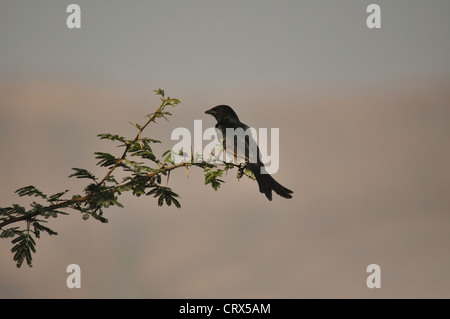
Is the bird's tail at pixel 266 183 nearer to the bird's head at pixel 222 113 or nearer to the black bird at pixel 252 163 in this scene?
the black bird at pixel 252 163

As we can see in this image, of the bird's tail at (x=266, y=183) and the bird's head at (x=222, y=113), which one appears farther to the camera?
the bird's head at (x=222, y=113)

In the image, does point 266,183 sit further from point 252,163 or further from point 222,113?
point 222,113

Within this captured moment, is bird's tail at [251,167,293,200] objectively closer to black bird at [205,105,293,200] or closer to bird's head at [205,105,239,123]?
black bird at [205,105,293,200]

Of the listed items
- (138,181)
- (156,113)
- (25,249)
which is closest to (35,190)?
(25,249)

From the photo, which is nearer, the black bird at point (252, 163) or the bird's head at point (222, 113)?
the black bird at point (252, 163)

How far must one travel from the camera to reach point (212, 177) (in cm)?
300

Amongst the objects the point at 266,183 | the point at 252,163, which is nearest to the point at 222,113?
the point at 252,163

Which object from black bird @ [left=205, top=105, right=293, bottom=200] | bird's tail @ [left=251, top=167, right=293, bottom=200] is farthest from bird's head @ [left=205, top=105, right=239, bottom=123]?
bird's tail @ [left=251, top=167, right=293, bottom=200]

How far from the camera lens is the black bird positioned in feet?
12.5

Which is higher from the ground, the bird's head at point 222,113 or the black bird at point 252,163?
the bird's head at point 222,113

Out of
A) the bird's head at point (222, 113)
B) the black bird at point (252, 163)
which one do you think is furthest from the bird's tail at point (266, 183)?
the bird's head at point (222, 113)

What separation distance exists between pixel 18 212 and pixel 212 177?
4.01ft

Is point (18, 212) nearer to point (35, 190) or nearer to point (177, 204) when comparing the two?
point (35, 190)

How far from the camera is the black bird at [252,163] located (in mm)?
3812
